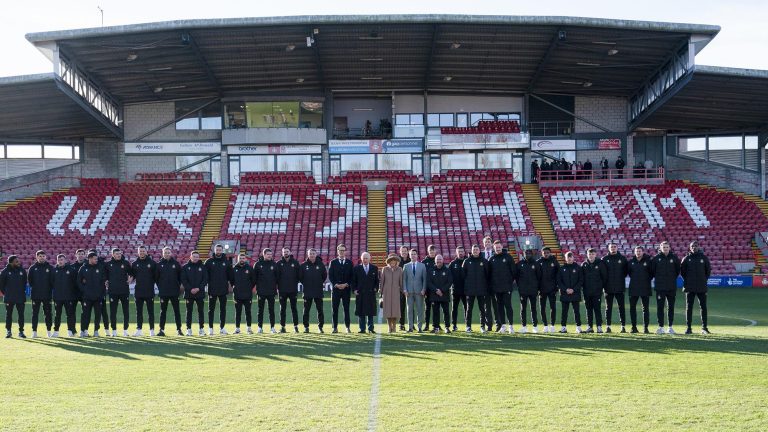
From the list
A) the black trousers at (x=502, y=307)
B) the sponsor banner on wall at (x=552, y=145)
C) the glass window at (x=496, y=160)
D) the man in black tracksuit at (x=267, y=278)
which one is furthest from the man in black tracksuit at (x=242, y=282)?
the sponsor banner on wall at (x=552, y=145)

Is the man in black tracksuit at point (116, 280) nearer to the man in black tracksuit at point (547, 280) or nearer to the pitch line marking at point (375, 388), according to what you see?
the pitch line marking at point (375, 388)

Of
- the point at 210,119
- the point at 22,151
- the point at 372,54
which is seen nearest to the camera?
Answer: the point at 372,54

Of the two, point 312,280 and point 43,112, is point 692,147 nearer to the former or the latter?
point 312,280

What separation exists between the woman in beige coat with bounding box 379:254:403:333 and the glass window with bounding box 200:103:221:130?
26.5 metres

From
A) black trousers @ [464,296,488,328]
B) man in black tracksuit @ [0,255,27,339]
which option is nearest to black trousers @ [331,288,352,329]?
black trousers @ [464,296,488,328]

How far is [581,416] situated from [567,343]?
229 inches

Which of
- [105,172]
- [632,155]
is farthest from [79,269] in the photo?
[632,155]

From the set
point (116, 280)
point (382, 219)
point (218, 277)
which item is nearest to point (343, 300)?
point (218, 277)

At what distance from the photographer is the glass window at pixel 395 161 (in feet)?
134

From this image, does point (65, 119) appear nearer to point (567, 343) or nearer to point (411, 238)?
point (411, 238)

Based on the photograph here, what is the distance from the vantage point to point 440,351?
1324cm

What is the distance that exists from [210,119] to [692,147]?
967 inches

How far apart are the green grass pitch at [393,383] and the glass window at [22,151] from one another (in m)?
26.9

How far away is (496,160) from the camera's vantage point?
41031mm
